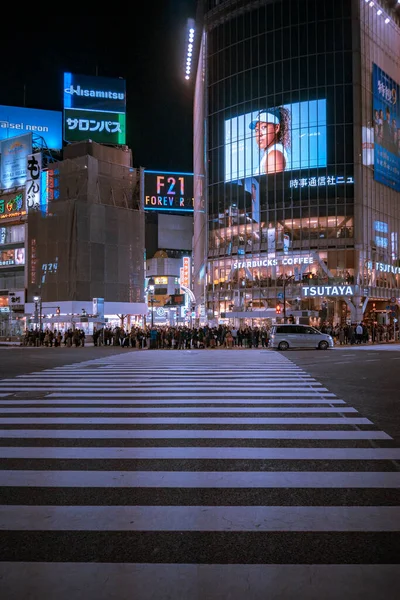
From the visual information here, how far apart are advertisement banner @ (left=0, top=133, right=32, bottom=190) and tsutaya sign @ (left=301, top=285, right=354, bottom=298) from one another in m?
34.9

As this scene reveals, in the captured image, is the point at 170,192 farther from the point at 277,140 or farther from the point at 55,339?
the point at 55,339

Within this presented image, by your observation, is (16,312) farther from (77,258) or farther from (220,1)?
(220,1)

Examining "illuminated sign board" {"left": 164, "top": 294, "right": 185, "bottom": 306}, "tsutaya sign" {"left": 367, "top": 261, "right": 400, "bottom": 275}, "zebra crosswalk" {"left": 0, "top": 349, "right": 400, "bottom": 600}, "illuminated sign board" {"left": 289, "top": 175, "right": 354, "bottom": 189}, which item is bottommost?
"zebra crosswalk" {"left": 0, "top": 349, "right": 400, "bottom": 600}

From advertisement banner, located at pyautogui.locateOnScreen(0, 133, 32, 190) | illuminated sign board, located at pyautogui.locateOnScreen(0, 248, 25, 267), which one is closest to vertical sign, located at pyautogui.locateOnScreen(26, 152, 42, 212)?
advertisement banner, located at pyautogui.locateOnScreen(0, 133, 32, 190)

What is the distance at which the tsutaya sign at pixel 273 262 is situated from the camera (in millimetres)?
55253

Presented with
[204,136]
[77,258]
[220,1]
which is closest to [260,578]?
[77,258]

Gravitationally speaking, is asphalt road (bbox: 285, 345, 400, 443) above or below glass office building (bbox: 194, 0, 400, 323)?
below

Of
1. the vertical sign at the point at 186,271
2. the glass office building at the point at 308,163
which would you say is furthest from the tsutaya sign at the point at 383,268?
the vertical sign at the point at 186,271

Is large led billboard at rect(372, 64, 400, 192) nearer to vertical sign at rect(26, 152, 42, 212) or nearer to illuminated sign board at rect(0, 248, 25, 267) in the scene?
vertical sign at rect(26, 152, 42, 212)

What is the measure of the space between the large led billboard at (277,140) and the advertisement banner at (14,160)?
78.6ft

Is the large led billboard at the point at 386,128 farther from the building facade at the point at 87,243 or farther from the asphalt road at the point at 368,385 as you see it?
the asphalt road at the point at 368,385

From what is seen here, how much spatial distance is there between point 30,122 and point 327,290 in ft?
143

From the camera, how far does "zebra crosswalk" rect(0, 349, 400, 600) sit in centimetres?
346

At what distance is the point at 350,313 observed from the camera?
53.6 m
